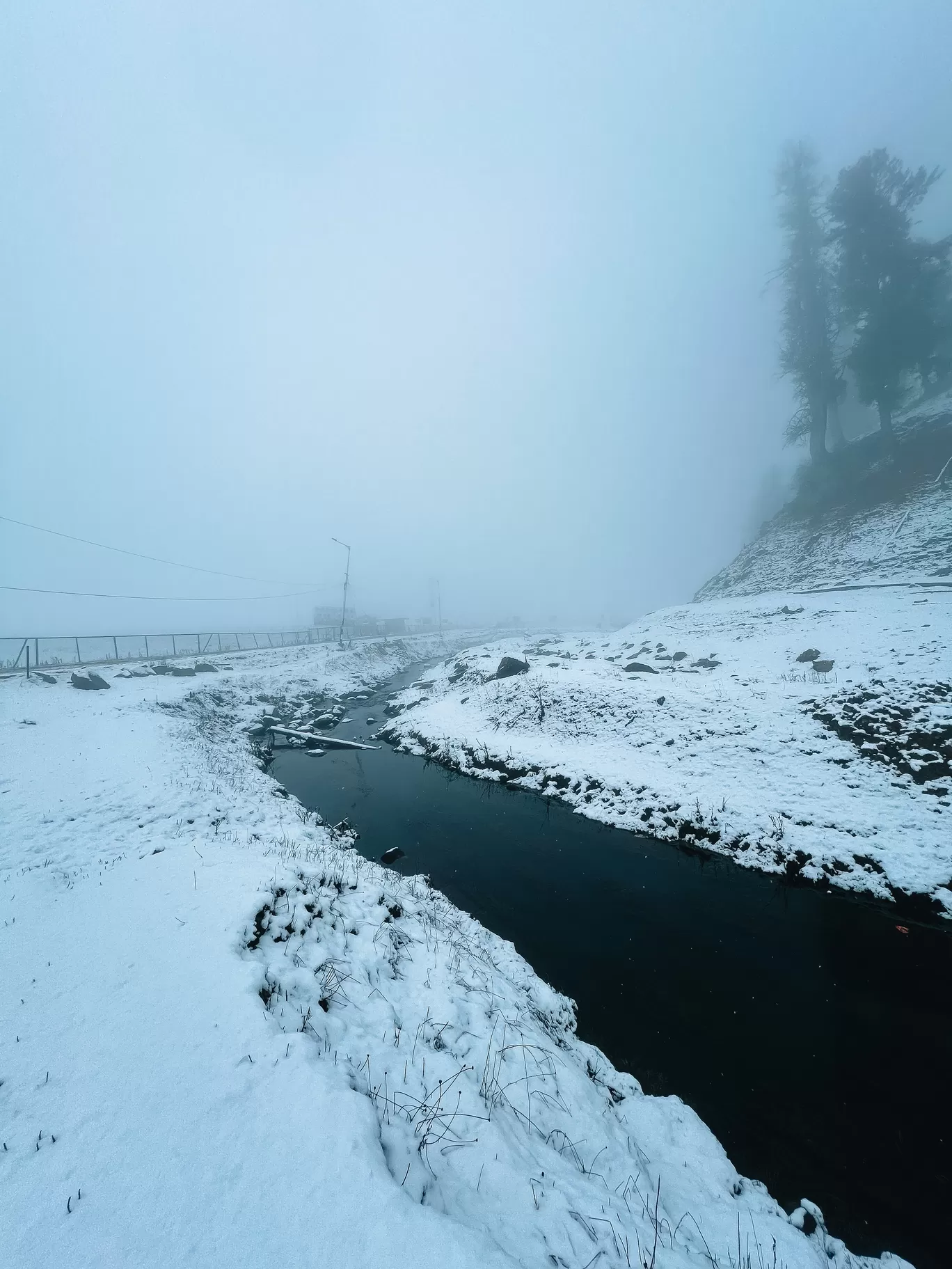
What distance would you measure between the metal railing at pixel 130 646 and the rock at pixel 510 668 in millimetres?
28259

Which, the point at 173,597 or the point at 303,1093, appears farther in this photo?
the point at 173,597

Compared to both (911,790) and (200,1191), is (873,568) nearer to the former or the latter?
(911,790)

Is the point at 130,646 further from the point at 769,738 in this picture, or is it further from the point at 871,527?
the point at 871,527

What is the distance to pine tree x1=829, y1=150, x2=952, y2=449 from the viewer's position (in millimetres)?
37125

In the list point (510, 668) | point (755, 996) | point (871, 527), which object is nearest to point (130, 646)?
point (510, 668)

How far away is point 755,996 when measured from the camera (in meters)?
8.38

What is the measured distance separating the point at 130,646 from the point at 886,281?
86.3 m

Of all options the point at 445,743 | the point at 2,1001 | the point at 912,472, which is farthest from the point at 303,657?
the point at 912,472

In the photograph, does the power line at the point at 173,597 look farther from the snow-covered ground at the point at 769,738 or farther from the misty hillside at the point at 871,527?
the misty hillside at the point at 871,527

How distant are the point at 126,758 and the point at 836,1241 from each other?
2022 centimetres

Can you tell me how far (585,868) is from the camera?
1246 cm

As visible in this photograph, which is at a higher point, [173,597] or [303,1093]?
[173,597]

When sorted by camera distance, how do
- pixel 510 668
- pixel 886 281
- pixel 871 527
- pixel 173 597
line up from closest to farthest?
1. pixel 510 668
2. pixel 871 527
3. pixel 886 281
4. pixel 173 597

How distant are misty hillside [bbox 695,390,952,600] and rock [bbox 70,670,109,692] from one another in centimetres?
4763
